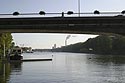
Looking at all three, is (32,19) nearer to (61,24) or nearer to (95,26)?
(61,24)

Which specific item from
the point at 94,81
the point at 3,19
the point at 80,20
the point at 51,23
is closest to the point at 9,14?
the point at 3,19

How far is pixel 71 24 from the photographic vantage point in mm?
49438

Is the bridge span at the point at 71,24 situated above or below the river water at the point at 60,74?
above

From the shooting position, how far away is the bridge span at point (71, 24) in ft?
159

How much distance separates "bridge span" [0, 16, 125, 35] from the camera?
159 ft

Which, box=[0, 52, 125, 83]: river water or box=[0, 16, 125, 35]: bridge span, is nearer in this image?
box=[0, 16, 125, 35]: bridge span

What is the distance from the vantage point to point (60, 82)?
5331 centimetres

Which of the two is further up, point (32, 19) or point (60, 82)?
point (32, 19)

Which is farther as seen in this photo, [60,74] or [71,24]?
[60,74]

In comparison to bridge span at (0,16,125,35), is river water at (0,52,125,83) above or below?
below

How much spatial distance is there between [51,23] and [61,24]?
150 cm

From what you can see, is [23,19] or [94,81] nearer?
[23,19]

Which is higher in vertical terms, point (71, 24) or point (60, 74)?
point (71, 24)

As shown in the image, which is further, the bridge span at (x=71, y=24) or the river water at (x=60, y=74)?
the river water at (x=60, y=74)
